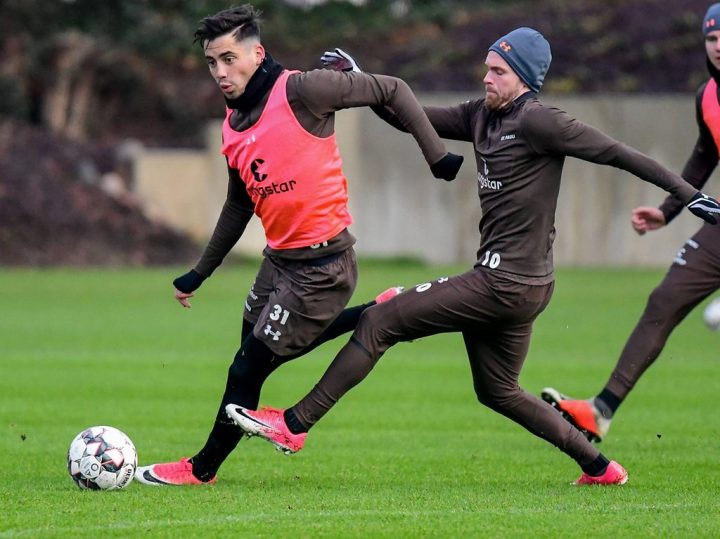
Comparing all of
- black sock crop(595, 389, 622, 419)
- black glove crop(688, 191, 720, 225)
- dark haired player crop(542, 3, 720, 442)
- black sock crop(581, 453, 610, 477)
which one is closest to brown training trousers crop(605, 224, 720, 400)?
dark haired player crop(542, 3, 720, 442)

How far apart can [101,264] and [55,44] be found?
7647mm

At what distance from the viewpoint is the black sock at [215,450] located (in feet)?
→ 25.2

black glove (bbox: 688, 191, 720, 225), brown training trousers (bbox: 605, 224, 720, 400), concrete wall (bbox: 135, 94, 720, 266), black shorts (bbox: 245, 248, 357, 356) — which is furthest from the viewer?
concrete wall (bbox: 135, 94, 720, 266)

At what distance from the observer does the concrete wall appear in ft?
97.4

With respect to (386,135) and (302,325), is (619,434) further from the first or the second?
(386,135)

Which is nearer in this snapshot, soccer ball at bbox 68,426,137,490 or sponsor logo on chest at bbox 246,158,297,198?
sponsor logo on chest at bbox 246,158,297,198

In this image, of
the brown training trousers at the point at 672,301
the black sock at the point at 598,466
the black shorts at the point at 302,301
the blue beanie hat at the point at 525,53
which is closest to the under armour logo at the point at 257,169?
the black shorts at the point at 302,301

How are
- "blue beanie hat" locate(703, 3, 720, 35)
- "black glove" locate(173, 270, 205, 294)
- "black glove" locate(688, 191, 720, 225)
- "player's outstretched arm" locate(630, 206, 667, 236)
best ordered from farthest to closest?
"player's outstretched arm" locate(630, 206, 667, 236), "blue beanie hat" locate(703, 3, 720, 35), "black glove" locate(173, 270, 205, 294), "black glove" locate(688, 191, 720, 225)

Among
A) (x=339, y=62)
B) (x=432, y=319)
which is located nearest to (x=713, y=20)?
(x=339, y=62)

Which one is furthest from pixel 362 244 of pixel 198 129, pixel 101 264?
pixel 198 129

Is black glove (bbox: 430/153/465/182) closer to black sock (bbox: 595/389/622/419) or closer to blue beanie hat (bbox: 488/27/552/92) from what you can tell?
blue beanie hat (bbox: 488/27/552/92)

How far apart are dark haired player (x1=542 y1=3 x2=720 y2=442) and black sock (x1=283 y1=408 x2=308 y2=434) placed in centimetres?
219

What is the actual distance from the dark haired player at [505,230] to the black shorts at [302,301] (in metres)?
0.19

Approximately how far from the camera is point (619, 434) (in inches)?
396
